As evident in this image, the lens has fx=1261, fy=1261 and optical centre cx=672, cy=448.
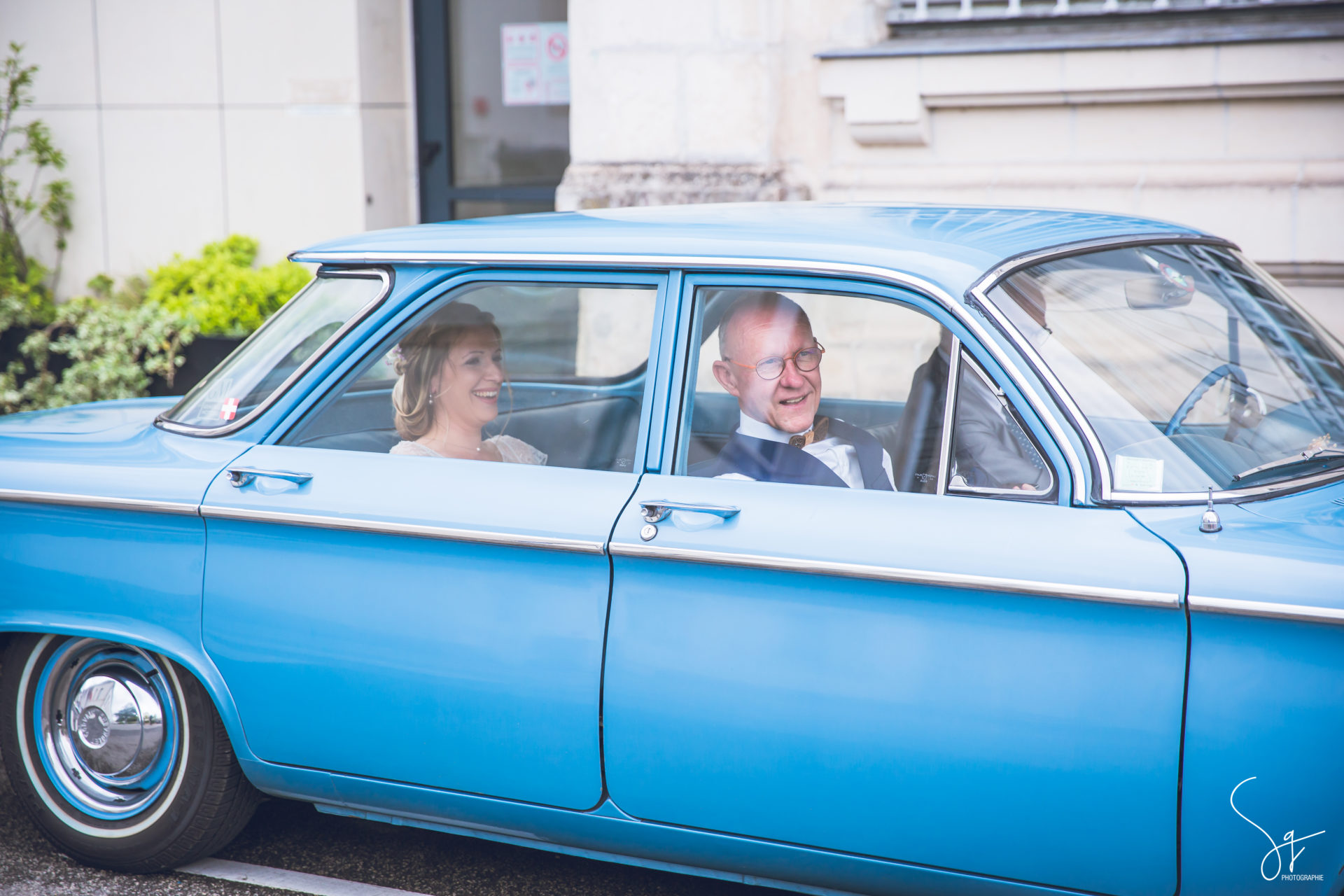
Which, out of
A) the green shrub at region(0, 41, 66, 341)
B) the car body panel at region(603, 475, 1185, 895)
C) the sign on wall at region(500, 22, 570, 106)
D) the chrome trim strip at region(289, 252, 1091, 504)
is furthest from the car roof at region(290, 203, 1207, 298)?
the green shrub at region(0, 41, 66, 341)

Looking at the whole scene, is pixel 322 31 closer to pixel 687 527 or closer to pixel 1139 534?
pixel 687 527

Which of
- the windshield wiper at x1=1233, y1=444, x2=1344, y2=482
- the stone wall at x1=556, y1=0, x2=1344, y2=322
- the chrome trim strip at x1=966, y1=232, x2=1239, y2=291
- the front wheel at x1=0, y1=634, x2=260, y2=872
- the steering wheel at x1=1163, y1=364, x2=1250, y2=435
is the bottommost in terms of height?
the front wheel at x1=0, y1=634, x2=260, y2=872

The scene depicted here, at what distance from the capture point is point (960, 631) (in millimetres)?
2496

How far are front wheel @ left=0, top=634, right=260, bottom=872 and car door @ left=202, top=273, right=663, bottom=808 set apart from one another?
256 millimetres

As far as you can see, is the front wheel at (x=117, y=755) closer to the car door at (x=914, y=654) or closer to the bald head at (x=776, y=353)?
the car door at (x=914, y=654)

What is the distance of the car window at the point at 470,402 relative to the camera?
311 cm

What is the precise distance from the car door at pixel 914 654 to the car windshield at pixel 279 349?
934 millimetres

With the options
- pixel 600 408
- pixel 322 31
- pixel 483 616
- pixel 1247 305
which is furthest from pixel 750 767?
pixel 322 31

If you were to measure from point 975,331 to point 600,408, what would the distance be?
3.91ft

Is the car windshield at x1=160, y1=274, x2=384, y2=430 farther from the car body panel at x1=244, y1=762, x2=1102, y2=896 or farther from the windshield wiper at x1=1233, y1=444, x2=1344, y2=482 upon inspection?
the windshield wiper at x1=1233, y1=444, x2=1344, y2=482

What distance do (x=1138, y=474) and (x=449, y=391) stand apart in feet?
5.59

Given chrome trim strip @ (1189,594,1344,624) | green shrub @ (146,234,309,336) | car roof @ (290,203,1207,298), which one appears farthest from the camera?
green shrub @ (146,234,309,336)

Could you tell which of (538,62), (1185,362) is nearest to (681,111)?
(538,62)

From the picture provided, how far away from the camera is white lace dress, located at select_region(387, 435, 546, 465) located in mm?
3188
